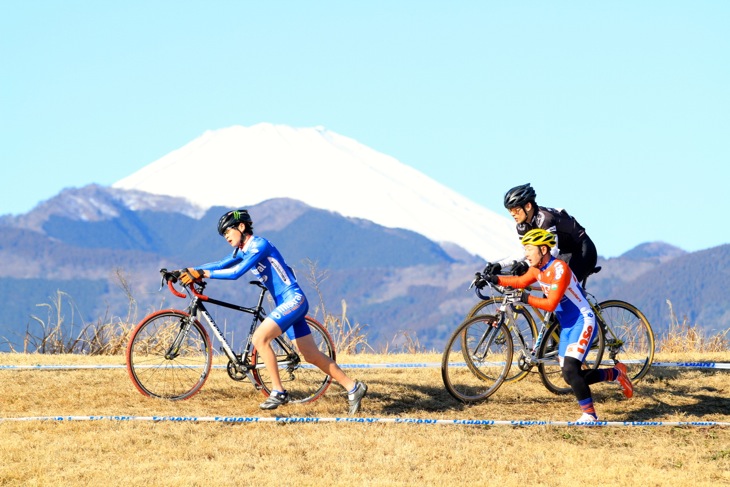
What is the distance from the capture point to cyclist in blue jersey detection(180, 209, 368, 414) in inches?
420

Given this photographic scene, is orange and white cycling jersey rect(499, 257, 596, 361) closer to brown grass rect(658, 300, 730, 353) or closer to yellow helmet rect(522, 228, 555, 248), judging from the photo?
yellow helmet rect(522, 228, 555, 248)

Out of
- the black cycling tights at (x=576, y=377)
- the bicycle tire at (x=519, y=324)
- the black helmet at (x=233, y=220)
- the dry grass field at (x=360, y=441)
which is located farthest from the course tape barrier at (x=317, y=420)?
the black helmet at (x=233, y=220)

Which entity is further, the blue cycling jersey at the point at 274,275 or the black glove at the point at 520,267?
the black glove at the point at 520,267

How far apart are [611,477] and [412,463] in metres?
1.65

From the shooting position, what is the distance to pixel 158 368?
460 inches

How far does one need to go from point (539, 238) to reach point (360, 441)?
274 centimetres

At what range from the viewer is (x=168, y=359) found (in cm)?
1143

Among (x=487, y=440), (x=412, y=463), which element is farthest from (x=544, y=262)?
(x=412, y=463)

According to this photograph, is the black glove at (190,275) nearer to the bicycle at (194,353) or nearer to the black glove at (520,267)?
the bicycle at (194,353)

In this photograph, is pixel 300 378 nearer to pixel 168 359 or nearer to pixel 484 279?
pixel 168 359

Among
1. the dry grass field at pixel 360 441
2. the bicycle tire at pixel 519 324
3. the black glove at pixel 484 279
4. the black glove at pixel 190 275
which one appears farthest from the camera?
the bicycle tire at pixel 519 324

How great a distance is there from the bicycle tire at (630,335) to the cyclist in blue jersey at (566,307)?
1462 mm

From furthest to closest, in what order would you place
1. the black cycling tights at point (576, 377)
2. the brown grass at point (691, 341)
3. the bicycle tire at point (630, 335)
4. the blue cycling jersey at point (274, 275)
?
the brown grass at point (691, 341)
the bicycle tire at point (630, 335)
the blue cycling jersey at point (274, 275)
the black cycling tights at point (576, 377)

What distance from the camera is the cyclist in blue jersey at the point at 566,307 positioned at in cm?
1056
